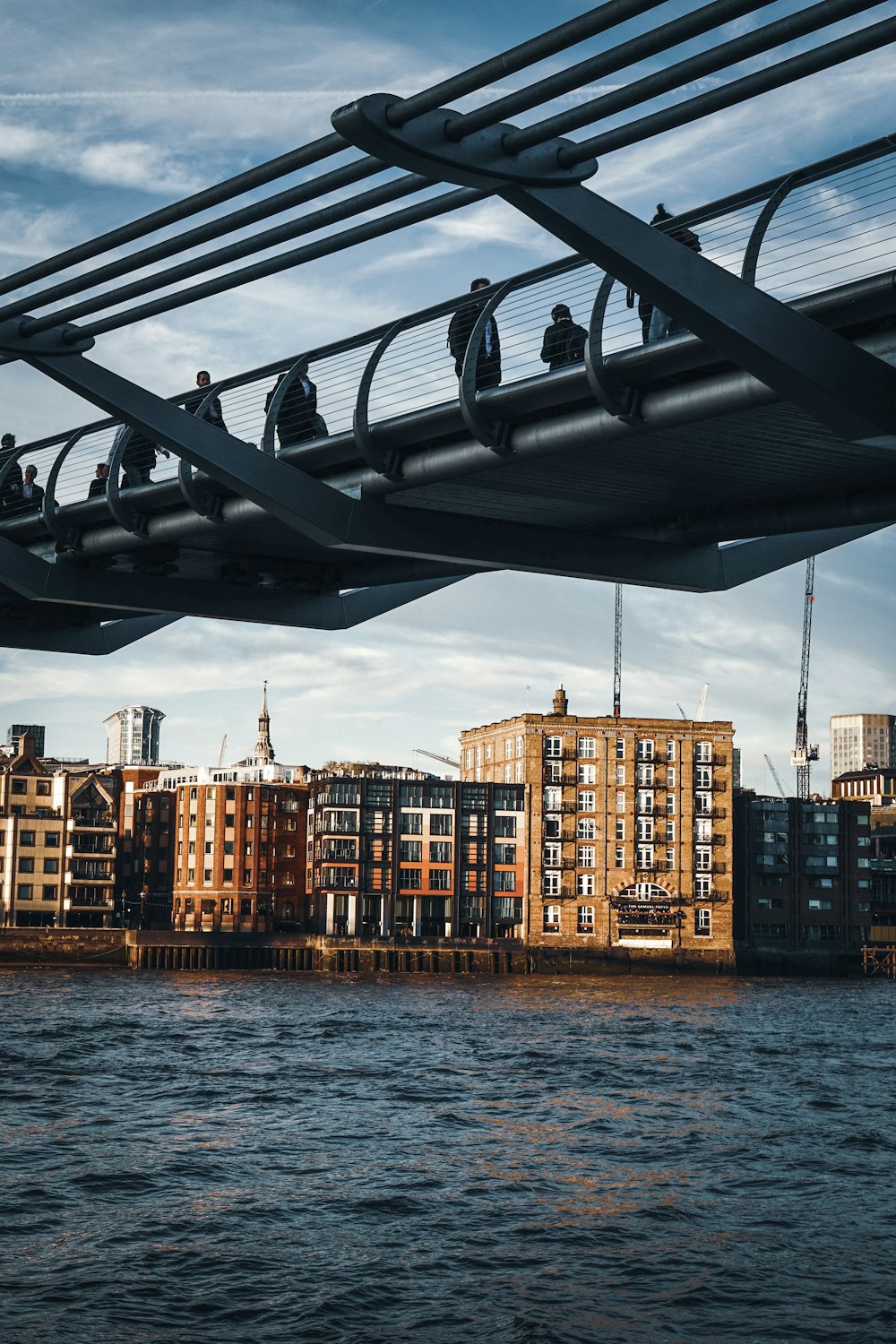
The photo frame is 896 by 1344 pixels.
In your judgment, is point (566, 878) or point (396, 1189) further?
point (566, 878)

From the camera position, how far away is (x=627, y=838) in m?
132

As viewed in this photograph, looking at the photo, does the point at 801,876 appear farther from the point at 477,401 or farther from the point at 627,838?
the point at 477,401

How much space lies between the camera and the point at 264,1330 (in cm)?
1962

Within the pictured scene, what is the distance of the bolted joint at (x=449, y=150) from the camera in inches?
541

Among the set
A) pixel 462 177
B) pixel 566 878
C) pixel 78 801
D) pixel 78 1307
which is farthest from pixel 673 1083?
pixel 78 801

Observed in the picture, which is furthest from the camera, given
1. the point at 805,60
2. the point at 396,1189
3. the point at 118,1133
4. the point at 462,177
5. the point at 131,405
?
the point at 118,1133

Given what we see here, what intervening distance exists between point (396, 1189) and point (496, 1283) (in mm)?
7080

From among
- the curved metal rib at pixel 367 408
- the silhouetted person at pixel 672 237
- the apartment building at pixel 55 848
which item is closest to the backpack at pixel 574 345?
the silhouetted person at pixel 672 237

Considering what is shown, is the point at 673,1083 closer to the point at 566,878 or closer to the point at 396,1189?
the point at 396,1189

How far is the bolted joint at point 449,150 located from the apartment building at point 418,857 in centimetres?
11946

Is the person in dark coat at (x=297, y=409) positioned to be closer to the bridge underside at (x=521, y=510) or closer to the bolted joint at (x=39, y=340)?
the bridge underside at (x=521, y=510)

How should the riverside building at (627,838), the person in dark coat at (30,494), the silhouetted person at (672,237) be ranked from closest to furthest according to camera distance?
the silhouetted person at (672,237) → the person in dark coat at (30,494) → the riverside building at (627,838)

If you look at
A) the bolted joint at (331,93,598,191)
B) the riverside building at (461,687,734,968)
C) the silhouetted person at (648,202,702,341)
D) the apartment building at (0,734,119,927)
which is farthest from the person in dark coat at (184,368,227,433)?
the apartment building at (0,734,119,927)

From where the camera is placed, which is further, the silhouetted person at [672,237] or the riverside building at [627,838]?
the riverside building at [627,838]
